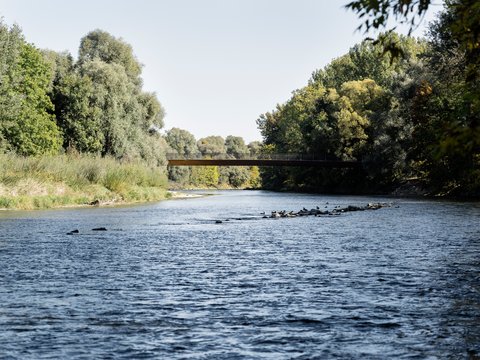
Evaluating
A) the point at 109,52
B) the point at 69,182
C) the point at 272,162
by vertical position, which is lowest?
the point at 69,182

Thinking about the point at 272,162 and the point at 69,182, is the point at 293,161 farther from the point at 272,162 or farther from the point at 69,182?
the point at 69,182

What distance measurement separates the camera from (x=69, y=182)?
65562mm

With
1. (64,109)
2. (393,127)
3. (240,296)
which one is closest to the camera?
(240,296)

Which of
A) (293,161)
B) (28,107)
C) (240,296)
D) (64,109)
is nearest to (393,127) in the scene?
(293,161)

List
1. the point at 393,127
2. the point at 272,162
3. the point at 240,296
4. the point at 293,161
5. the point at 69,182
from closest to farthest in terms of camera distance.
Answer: the point at 240,296, the point at 69,182, the point at 393,127, the point at 293,161, the point at 272,162

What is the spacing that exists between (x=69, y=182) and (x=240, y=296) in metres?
50.8

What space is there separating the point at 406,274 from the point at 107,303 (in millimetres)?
9635

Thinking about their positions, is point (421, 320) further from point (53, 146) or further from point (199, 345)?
point (53, 146)

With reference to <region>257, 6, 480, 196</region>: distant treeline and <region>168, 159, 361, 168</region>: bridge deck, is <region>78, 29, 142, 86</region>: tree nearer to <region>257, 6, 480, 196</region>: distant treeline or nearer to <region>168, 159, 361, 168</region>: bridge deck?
<region>168, 159, 361, 168</region>: bridge deck

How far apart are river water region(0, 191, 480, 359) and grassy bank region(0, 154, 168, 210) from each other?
24.2 meters

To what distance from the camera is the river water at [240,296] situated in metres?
12.7

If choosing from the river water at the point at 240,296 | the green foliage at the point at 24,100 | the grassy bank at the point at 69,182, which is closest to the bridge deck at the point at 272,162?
the grassy bank at the point at 69,182

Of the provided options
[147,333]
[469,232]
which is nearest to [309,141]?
[469,232]

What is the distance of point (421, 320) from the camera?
14.7m
